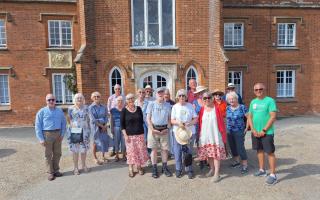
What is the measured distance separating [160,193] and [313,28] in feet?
50.2

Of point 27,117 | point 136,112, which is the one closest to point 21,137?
point 27,117

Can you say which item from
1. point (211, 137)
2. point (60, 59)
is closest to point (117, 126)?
point (211, 137)

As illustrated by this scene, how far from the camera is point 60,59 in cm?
1444

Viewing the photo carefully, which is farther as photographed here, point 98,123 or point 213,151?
point 98,123

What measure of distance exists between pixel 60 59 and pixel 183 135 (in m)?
10.9

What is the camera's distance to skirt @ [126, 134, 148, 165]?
600 cm

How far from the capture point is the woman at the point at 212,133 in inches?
225

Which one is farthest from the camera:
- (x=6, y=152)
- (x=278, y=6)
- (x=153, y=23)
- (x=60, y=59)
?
(x=278, y=6)

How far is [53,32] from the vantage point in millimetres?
14445

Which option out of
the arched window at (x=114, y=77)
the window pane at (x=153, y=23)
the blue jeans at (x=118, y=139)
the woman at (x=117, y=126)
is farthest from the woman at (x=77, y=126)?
the window pane at (x=153, y=23)

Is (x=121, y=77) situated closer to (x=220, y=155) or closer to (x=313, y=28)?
(x=220, y=155)

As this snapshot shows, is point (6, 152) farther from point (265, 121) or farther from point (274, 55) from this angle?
point (274, 55)

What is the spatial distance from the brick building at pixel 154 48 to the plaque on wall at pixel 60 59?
5 cm

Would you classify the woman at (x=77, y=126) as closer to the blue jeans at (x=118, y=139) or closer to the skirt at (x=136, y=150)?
the blue jeans at (x=118, y=139)
